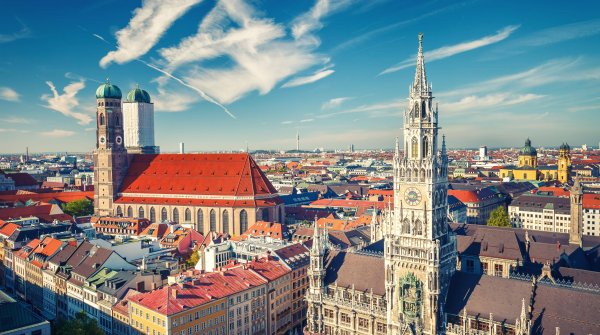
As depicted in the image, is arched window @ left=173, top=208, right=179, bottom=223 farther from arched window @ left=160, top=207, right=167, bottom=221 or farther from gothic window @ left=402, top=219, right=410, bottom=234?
gothic window @ left=402, top=219, right=410, bottom=234

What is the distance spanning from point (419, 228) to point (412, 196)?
171 inches

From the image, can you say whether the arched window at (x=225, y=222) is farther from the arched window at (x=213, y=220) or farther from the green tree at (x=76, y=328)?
the green tree at (x=76, y=328)

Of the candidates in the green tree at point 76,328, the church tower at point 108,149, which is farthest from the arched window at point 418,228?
the church tower at point 108,149

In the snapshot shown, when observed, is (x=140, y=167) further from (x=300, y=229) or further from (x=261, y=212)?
(x=300, y=229)

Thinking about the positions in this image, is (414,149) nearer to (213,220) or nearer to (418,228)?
(418,228)

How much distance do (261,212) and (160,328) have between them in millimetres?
76790

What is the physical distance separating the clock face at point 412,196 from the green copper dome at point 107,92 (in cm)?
12680

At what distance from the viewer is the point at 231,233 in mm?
147625

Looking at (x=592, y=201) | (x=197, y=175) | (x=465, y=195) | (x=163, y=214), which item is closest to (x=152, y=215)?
(x=163, y=214)

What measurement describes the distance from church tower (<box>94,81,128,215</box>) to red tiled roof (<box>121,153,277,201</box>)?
445cm

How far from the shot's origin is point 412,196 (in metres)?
64.3

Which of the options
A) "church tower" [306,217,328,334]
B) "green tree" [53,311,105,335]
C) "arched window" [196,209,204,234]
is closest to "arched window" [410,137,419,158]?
"church tower" [306,217,328,334]

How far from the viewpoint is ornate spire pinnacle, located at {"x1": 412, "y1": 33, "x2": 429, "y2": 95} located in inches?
2522

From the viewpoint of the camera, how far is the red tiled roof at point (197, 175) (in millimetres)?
150750
